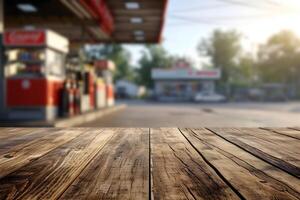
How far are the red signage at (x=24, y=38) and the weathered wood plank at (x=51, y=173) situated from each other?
26.7 ft

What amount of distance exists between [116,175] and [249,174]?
691 millimetres

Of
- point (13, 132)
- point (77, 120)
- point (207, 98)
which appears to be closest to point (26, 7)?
point (77, 120)

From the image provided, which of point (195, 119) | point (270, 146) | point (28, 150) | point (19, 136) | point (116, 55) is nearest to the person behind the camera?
point (28, 150)

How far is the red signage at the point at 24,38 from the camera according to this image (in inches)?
383

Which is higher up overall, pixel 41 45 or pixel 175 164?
pixel 41 45

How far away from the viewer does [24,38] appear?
Result: 9.77 m

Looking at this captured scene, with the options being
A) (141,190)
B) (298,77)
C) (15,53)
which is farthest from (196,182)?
(298,77)

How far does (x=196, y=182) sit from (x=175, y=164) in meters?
0.33

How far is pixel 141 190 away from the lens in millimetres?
1379

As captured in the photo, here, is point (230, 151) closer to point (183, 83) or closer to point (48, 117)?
point (48, 117)

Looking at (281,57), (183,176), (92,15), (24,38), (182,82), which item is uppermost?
(281,57)

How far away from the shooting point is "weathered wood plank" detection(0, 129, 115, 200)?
136 centimetres

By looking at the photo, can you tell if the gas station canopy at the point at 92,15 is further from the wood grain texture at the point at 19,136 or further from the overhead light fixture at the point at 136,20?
the wood grain texture at the point at 19,136

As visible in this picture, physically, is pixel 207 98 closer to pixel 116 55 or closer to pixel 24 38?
pixel 24 38
